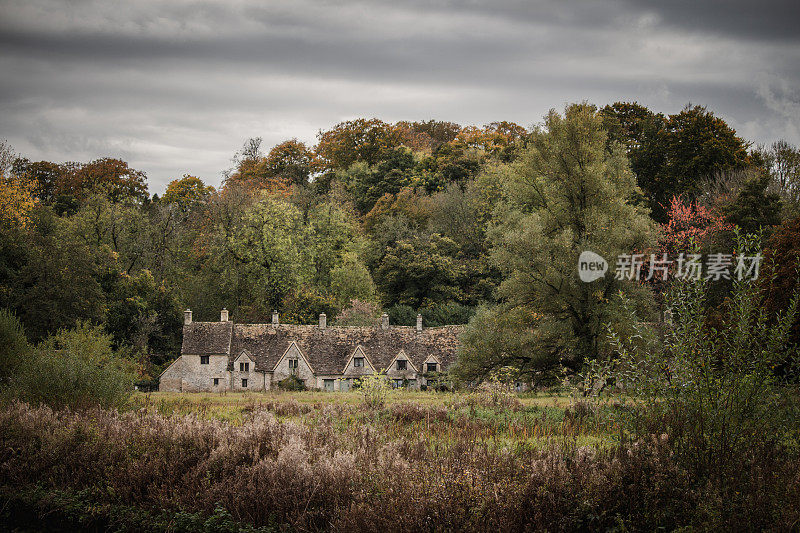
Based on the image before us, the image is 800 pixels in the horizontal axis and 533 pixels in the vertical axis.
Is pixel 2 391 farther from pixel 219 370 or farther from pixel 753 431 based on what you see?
pixel 219 370

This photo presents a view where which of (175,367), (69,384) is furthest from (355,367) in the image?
(69,384)

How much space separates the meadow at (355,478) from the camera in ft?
28.7

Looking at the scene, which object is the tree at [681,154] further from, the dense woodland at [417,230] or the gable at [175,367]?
the gable at [175,367]

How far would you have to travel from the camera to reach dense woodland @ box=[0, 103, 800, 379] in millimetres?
26578

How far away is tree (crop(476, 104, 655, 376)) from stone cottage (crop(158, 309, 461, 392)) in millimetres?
23619

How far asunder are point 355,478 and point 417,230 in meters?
55.5

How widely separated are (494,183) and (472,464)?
54.3 meters

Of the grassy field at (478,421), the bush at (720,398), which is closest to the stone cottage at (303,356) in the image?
the grassy field at (478,421)

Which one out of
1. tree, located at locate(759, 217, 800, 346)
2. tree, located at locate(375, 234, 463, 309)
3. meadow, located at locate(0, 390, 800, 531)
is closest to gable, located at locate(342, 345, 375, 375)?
tree, located at locate(375, 234, 463, 309)

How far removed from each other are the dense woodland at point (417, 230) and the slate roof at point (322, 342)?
3.39 m

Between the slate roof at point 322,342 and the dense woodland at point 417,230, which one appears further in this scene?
the slate roof at point 322,342

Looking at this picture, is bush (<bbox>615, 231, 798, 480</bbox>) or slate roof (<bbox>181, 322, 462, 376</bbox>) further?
slate roof (<bbox>181, 322, 462, 376</bbox>)

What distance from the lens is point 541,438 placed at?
13.1 m

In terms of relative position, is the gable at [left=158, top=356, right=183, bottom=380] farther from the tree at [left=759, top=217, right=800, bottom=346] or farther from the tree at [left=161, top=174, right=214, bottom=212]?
the tree at [left=759, top=217, right=800, bottom=346]
